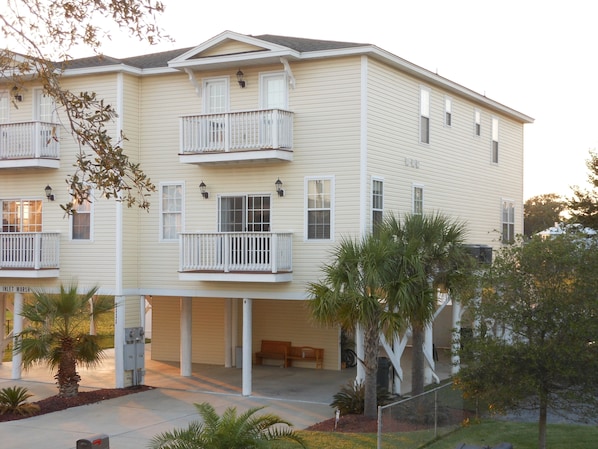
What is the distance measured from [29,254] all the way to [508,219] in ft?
56.1

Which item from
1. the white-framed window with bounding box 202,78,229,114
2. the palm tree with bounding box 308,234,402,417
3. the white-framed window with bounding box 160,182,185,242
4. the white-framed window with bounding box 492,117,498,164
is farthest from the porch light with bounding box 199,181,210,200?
the white-framed window with bounding box 492,117,498,164

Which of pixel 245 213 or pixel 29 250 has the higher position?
pixel 245 213

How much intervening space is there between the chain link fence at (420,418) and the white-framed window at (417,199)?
7.01 meters

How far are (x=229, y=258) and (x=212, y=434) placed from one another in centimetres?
970

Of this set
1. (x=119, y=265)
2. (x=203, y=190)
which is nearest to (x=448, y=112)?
(x=203, y=190)

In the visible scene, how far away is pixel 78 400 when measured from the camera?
2097cm

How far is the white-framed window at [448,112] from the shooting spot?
2577cm

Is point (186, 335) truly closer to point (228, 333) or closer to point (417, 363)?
point (228, 333)

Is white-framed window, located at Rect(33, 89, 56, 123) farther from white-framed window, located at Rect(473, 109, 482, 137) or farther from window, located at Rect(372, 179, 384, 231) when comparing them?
white-framed window, located at Rect(473, 109, 482, 137)

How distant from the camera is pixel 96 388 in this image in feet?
76.2

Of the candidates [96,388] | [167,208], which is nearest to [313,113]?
[167,208]

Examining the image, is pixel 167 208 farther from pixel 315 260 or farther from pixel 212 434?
pixel 212 434

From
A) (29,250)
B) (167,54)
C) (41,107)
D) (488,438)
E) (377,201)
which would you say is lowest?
(488,438)

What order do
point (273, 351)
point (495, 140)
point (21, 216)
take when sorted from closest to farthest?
point (21, 216)
point (273, 351)
point (495, 140)
